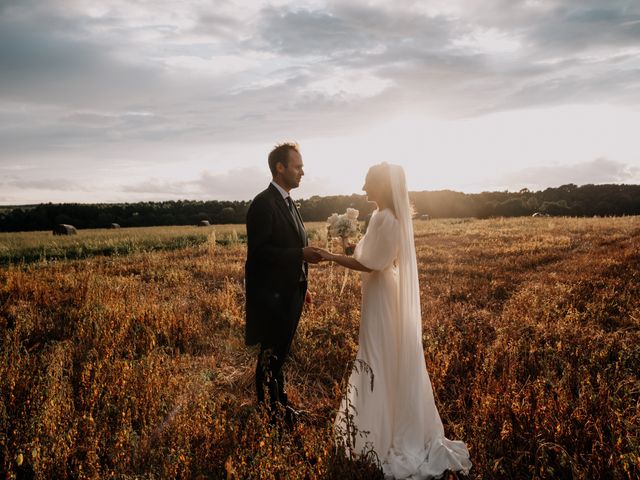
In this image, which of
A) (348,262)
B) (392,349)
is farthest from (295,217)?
(392,349)

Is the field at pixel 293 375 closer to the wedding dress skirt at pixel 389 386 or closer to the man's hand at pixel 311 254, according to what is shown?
the wedding dress skirt at pixel 389 386

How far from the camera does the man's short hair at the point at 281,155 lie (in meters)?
4.53

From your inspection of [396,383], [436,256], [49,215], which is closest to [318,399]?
[396,383]

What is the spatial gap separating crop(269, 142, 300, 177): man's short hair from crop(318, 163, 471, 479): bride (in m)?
0.88

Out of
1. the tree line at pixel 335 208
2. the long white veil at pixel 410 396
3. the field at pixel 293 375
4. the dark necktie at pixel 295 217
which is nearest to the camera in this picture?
the field at pixel 293 375

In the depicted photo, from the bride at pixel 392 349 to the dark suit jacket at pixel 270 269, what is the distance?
1.46ft

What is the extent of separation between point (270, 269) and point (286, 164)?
1.09m

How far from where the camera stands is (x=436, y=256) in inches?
687

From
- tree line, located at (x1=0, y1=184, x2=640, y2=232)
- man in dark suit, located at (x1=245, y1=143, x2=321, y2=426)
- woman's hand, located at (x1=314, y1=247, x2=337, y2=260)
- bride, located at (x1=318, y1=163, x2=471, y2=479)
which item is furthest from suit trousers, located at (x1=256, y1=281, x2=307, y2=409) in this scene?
tree line, located at (x1=0, y1=184, x2=640, y2=232)

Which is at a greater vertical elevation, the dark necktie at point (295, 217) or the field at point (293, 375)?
the dark necktie at point (295, 217)

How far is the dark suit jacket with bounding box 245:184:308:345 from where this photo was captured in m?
4.34

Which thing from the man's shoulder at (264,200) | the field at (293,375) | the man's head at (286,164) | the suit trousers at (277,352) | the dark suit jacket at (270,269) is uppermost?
the man's head at (286,164)

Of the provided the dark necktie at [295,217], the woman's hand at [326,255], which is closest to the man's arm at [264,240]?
the woman's hand at [326,255]

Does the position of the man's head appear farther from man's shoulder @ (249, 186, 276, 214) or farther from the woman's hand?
the woman's hand
